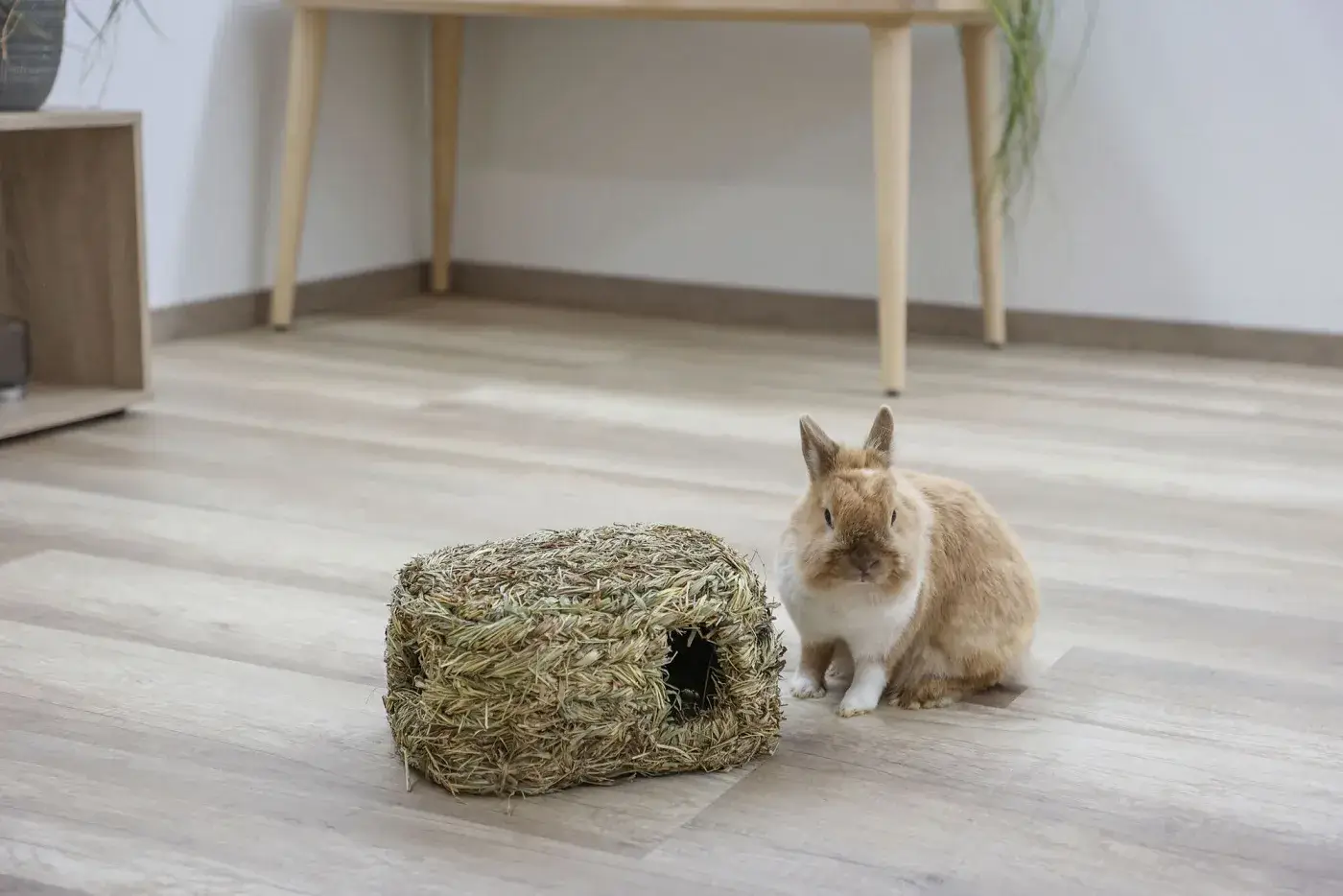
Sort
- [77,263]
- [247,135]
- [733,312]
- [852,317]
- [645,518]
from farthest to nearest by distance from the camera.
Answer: [733,312], [852,317], [247,135], [77,263], [645,518]

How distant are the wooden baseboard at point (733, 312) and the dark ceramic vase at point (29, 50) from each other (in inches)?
32.8

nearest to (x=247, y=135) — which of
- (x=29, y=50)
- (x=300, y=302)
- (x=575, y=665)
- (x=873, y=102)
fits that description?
(x=300, y=302)

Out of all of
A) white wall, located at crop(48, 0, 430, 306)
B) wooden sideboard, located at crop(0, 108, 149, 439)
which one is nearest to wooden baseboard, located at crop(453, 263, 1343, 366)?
white wall, located at crop(48, 0, 430, 306)

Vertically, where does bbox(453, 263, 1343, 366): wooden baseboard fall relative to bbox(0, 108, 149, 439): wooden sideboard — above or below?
below

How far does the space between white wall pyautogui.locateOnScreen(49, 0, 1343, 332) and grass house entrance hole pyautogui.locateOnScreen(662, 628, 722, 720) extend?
6.26ft

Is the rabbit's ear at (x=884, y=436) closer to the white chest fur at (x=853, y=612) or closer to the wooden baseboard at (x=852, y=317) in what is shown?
the white chest fur at (x=853, y=612)

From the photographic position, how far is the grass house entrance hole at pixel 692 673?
1246 millimetres

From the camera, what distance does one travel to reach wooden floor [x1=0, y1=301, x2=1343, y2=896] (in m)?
1.10

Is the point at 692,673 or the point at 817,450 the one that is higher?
the point at 817,450

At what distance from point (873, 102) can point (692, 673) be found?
1.70 meters

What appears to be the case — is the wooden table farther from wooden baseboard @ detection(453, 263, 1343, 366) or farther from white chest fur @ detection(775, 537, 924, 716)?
white chest fur @ detection(775, 537, 924, 716)

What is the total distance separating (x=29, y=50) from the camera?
7.06 feet

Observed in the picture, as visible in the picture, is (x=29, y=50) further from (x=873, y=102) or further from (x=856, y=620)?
(x=856, y=620)

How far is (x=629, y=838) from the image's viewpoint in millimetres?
1119
